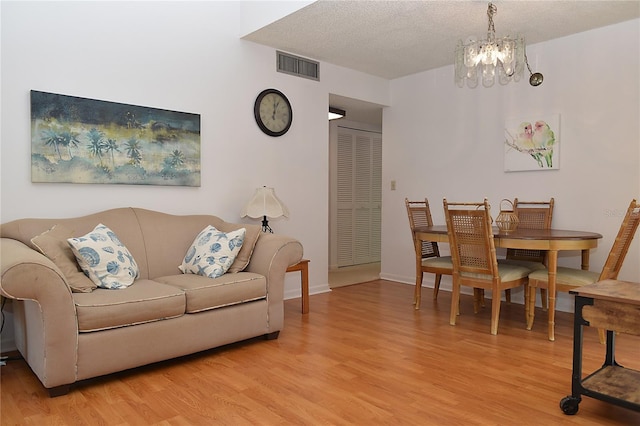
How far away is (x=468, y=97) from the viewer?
4895mm

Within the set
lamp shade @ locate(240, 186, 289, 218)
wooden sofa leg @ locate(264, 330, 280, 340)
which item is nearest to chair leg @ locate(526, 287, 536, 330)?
wooden sofa leg @ locate(264, 330, 280, 340)

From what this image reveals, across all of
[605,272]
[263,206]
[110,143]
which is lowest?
[605,272]

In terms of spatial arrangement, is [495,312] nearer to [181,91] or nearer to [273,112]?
[273,112]

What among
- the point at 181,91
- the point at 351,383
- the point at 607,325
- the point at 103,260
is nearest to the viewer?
the point at 607,325

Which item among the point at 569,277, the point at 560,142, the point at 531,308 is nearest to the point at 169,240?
the point at 531,308

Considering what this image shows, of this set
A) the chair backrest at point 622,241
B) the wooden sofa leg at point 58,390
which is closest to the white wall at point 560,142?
the chair backrest at point 622,241

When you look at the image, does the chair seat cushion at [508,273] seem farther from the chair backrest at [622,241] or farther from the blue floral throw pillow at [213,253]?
the blue floral throw pillow at [213,253]

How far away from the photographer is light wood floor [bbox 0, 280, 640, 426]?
6.88 feet

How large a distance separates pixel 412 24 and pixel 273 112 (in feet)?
4.89

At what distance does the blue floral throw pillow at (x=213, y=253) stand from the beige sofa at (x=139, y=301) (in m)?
0.07

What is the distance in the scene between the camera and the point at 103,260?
2719 millimetres

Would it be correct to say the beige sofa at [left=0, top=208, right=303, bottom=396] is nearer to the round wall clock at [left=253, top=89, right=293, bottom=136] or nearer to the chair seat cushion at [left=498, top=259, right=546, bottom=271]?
the round wall clock at [left=253, top=89, right=293, bottom=136]

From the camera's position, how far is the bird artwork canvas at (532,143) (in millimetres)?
4230

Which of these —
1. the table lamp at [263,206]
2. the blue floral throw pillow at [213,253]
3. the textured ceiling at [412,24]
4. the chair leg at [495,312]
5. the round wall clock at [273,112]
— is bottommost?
the chair leg at [495,312]
